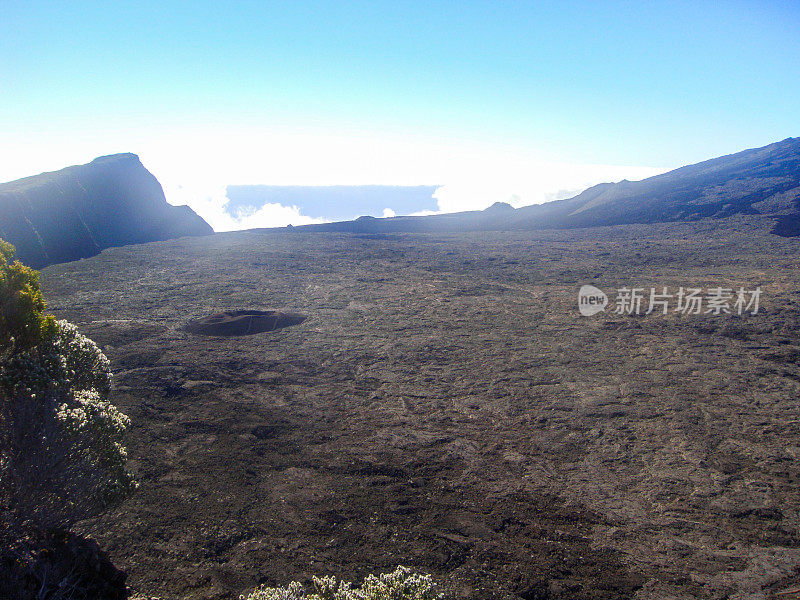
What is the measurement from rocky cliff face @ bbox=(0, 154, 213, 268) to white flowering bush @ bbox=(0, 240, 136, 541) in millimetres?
24024

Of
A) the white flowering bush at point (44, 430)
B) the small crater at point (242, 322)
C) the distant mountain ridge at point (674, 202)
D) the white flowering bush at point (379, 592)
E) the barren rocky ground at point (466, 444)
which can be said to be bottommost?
the barren rocky ground at point (466, 444)

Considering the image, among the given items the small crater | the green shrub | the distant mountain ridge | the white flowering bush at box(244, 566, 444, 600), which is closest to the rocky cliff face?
the distant mountain ridge

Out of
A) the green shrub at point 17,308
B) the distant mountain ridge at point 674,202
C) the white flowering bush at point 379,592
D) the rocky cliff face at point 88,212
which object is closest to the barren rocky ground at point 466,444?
the white flowering bush at point 379,592

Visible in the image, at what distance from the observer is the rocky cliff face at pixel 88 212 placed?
87.8ft

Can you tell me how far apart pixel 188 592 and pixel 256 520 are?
1135mm

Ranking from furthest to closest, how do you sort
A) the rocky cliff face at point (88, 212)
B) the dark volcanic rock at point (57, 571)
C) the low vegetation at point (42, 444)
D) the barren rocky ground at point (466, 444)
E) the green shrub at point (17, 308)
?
the rocky cliff face at point (88, 212)
the barren rocky ground at point (466, 444)
the green shrub at point (17, 308)
the low vegetation at point (42, 444)
the dark volcanic rock at point (57, 571)

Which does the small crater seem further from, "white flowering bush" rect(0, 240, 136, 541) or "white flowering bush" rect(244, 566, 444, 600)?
"white flowering bush" rect(244, 566, 444, 600)

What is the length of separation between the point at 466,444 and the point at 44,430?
17.7 ft

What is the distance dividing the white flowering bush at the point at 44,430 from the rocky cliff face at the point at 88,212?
24.0 metres

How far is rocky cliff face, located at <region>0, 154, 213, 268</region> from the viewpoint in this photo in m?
26.8

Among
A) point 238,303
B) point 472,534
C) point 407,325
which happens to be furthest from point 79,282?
point 472,534

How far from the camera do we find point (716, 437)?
287 inches

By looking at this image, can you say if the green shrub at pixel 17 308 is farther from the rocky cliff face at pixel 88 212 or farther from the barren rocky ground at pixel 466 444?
the rocky cliff face at pixel 88 212

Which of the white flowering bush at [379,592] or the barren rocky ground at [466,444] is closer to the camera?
the white flowering bush at [379,592]
